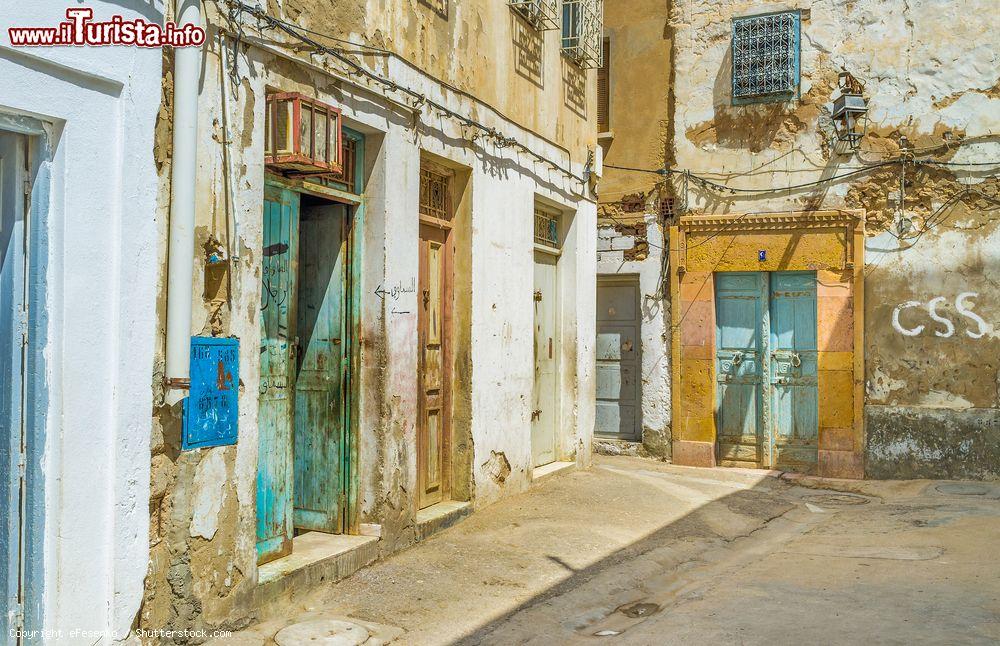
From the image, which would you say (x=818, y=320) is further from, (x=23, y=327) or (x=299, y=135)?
(x=23, y=327)

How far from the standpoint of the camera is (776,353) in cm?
1069

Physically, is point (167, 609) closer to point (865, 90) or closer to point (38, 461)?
point (38, 461)

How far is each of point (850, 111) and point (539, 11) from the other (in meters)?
3.99

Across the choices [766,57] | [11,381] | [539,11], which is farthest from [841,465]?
[11,381]

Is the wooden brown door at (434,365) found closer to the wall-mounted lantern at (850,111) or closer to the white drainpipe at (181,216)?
the white drainpipe at (181,216)

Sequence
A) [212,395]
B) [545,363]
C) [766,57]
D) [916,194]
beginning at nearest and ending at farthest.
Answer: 1. [212,395]
2. [545,363]
3. [916,194]
4. [766,57]

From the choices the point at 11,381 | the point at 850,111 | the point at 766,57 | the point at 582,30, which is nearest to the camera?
the point at 11,381

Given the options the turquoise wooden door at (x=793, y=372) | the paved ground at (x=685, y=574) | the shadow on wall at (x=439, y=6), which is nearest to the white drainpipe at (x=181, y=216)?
the paved ground at (x=685, y=574)

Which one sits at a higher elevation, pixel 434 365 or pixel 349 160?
pixel 349 160

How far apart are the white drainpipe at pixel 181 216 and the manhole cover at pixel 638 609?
2894mm

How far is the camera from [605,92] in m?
11.8

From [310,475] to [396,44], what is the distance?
2881 mm

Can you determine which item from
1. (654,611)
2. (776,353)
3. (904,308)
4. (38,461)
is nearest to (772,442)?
(776,353)

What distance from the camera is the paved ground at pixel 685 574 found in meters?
4.74
